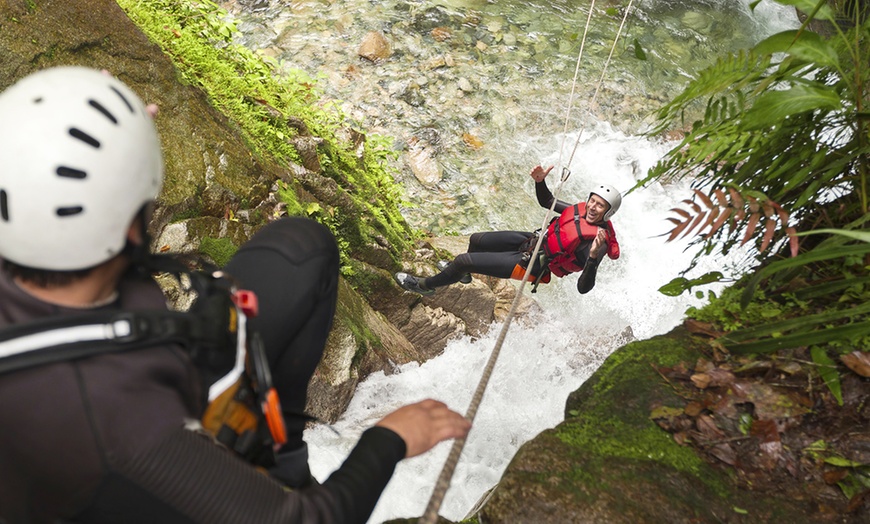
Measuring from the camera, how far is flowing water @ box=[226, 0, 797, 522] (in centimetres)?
945

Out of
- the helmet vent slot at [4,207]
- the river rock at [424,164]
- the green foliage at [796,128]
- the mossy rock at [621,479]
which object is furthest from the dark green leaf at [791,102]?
the river rock at [424,164]

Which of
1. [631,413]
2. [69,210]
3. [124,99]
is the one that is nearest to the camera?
[69,210]

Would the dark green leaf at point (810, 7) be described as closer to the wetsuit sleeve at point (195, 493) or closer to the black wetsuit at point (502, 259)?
the wetsuit sleeve at point (195, 493)

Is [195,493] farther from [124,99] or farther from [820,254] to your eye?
[820,254]

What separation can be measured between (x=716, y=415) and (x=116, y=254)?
2.35 meters

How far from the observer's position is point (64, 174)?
3.79 ft

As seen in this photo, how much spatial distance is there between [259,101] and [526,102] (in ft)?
19.9

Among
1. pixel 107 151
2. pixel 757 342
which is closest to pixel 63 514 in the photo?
pixel 107 151

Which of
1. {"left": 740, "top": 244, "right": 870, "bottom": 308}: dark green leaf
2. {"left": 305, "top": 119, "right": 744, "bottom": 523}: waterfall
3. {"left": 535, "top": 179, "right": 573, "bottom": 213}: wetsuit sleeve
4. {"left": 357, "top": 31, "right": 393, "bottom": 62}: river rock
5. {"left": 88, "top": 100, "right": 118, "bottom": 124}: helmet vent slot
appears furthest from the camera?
{"left": 357, "top": 31, "right": 393, "bottom": 62}: river rock

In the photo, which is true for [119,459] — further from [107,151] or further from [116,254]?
[107,151]

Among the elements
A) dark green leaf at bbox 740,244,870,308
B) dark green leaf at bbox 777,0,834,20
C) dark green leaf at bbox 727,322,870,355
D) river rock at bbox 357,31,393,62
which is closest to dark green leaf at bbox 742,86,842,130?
dark green leaf at bbox 777,0,834,20

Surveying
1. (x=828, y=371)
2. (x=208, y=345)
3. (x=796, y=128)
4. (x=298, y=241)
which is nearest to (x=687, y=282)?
(x=828, y=371)

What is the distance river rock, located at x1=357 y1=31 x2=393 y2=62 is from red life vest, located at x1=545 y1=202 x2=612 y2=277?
5835mm

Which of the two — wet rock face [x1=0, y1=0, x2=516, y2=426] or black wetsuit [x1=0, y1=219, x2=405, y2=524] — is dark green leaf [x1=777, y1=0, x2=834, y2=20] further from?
wet rock face [x1=0, y1=0, x2=516, y2=426]
